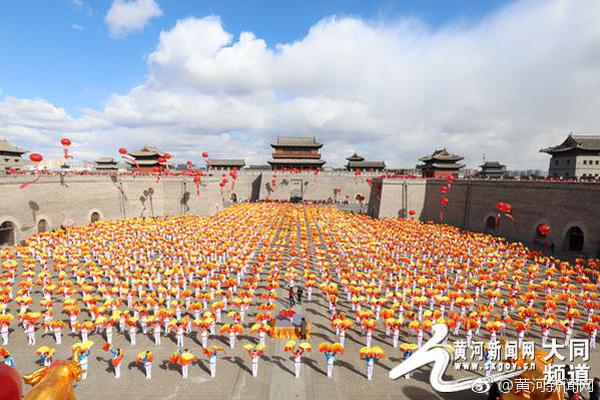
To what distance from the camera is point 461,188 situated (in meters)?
33.8

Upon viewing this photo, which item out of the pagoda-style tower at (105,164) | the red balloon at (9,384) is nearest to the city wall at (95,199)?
the red balloon at (9,384)

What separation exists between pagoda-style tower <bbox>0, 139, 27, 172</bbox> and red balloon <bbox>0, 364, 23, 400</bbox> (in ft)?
190

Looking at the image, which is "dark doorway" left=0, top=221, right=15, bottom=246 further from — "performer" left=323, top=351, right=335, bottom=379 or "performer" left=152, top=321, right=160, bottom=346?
"performer" left=323, top=351, right=335, bottom=379

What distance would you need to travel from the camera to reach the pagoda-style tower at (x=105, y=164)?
214ft

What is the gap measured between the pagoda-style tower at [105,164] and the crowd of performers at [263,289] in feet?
155

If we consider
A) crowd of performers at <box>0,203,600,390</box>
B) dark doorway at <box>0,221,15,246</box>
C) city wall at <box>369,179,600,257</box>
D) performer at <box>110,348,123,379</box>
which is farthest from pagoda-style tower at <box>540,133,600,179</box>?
dark doorway at <box>0,221,15,246</box>

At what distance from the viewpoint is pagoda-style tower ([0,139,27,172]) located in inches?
1745

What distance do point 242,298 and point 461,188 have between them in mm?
31090

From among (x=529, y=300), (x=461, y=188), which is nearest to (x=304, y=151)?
(x=461, y=188)

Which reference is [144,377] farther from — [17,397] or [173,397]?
[17,397]

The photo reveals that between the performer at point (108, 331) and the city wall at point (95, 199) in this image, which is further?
the city wall at point (95, 199)

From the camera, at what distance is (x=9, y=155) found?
45781mm

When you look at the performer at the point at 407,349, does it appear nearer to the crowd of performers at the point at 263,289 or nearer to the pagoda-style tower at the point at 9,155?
the crowd of performers at the point at 263,289

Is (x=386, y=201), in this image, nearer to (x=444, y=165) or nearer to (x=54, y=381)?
(x=444, y=165)
